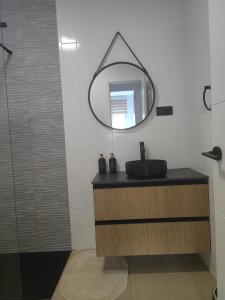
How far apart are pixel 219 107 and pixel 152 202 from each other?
108 centimetres

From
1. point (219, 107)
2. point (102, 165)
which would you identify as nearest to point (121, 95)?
point (102, 165)

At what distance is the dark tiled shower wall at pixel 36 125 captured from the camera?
86.7 inches

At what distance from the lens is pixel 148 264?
2080mm

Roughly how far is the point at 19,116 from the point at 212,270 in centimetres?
207

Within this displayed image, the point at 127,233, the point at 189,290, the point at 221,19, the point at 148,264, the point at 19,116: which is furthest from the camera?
the point at 19,116

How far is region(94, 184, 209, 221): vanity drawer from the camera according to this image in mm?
1783

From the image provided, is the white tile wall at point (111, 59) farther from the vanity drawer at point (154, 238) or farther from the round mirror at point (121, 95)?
the vanity drawer at point (154, 238)

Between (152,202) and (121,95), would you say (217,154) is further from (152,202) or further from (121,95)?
(121,95)

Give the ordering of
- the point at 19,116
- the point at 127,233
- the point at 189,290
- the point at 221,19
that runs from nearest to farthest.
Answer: the point at 221,19, the point at 189,290, the point at 127,233, the point at 19,116

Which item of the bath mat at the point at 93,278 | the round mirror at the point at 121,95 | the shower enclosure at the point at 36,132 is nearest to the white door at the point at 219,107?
the bath mat at the point at 93,278

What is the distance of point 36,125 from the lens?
2.25 m

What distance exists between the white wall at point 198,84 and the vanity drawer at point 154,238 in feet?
0.34

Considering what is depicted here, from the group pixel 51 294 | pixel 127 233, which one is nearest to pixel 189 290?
pixel 127 233

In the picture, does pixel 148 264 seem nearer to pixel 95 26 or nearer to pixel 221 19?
pixel 221 19
